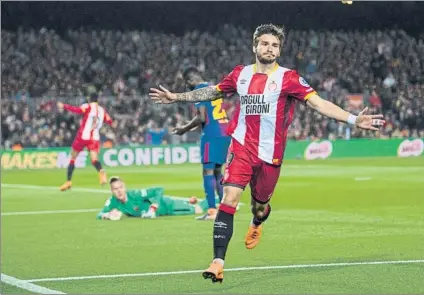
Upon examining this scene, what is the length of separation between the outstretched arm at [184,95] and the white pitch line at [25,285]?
2.11 meters

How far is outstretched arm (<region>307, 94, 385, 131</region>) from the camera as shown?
879 centimetres

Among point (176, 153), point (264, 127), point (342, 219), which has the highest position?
point (264, 127)

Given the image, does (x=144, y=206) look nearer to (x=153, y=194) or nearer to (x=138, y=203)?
(x=138, y=203)

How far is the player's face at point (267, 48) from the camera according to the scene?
946 centimetres

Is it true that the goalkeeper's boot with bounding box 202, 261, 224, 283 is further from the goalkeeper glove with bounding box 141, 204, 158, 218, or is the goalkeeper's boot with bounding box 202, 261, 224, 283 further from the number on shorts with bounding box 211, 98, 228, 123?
the goalkeeper glove with bounding box 141, 204, 158, 218

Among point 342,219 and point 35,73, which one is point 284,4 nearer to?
point 35,73

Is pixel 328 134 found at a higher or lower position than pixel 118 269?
lower

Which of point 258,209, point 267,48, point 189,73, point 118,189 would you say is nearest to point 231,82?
point 267,48

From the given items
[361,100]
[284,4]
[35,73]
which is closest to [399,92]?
[361,100]

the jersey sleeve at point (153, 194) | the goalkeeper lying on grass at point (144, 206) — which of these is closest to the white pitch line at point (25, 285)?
the goalkeeper lying on grass at point (144, 206)

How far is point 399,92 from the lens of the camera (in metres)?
44.9

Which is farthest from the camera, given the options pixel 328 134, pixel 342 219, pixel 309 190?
pixel 328 134

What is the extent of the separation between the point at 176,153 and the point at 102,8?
9.78 m

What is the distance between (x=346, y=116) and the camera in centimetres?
912
